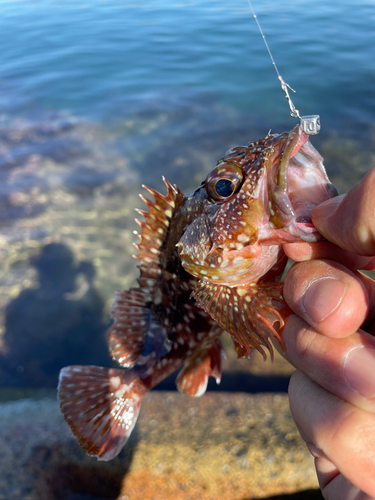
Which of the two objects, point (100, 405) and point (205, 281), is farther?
point (100, 405)

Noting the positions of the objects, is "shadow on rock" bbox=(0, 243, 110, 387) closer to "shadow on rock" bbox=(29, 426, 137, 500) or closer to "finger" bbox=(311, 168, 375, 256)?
"shadow on rock" bbox=(29, 426, 137, 500)

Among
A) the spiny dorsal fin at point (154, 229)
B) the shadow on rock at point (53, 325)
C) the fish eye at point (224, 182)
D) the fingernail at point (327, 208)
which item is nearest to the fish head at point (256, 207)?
the fish eye at point (224, 182)

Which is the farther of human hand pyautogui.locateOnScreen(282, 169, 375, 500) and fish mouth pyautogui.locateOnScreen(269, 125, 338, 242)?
fish mouth pyautogui.locateOnScreen(269, 125, 338, 242)

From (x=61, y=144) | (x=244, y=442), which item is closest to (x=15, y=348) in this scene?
(x=244, y=442)

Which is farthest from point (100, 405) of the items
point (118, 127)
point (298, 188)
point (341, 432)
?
point (118, 127)

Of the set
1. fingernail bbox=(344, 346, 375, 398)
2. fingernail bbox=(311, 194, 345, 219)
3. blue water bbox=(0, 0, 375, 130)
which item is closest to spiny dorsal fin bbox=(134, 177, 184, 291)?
fingernail bbox=(311, 194, 345, 219)

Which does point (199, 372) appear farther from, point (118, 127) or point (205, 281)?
point (118, 127)

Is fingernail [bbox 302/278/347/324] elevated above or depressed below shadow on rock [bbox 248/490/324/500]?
above
